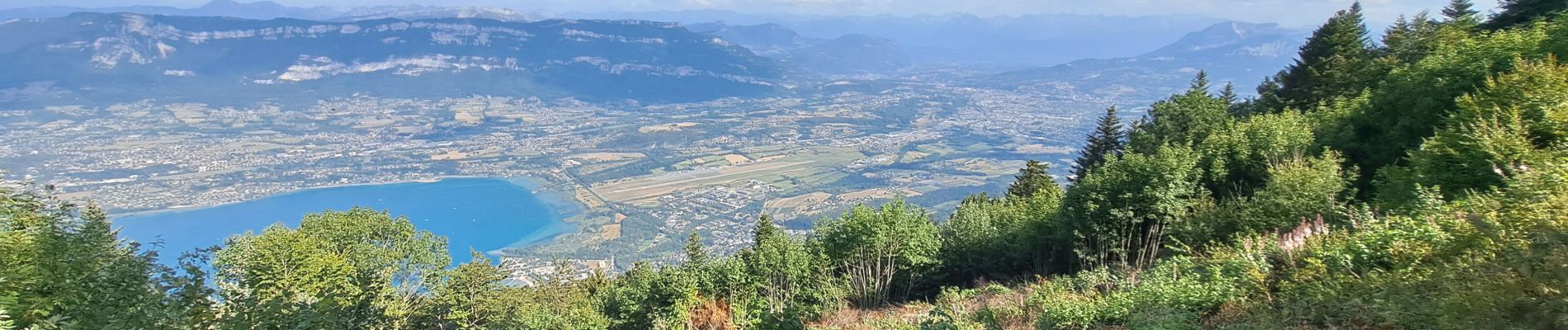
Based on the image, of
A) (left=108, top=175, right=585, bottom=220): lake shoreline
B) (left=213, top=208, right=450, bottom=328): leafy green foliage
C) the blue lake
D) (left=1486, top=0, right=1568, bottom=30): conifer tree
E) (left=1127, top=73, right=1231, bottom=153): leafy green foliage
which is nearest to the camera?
(left=213, top=208, right=450, bottom=328): leafy green foliage

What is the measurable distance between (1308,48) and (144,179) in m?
215

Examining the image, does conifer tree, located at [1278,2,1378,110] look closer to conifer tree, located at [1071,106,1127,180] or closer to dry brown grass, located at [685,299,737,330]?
conifer tree, located at [1071,106,1127,180]

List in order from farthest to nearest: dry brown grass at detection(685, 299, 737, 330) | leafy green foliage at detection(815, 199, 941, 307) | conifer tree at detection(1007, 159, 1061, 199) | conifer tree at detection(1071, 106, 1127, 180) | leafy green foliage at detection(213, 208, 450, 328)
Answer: conifer tree at detection(1071, 106, 1127, 180) < conifer tree at detection(1007, 159, 1061, 199) < leafy green foliage at detection(815, 199, 941, 307) < leafy green foliage at detection(213, 208, 450, 328) < dry brown grass at detection(685, 299, 737, 330)

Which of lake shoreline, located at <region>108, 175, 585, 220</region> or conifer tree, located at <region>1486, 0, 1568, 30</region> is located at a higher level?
conifer tree, located at <region>1486, 0, 1568, 30</region>

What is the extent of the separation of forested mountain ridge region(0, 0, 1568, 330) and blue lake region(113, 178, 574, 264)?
8784 centimetres

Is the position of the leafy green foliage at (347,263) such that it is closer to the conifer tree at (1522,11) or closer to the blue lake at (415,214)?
the conifer tree at (1522,11)

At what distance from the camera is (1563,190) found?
21.5 feet

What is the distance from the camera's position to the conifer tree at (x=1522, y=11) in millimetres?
28627

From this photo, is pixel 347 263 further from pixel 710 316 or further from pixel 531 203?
pixel 531 203

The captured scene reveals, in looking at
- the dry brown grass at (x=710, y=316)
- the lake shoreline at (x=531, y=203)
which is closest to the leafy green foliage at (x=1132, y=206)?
the dry brown grass at (x=710, y=316)

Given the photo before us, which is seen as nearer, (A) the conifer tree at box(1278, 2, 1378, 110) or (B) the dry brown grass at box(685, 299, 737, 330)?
(B) the dry brown grass at box(685, 299, 737, 330)

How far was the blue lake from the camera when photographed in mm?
116125

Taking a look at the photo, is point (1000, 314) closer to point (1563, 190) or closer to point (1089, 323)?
point (1089, 323)

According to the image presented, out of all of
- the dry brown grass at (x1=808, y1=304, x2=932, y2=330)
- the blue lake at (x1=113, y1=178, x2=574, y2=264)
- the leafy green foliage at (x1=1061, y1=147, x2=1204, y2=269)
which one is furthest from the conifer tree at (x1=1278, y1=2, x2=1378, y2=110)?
the blue lake at (x1=113, y1=178, x2=574, y2=264)
